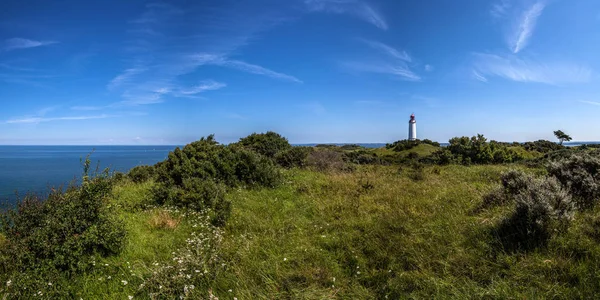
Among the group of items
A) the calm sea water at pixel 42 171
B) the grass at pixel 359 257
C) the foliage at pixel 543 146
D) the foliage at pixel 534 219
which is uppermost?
the foliage at pixel 543 146

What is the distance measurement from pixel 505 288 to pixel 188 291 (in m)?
4.33

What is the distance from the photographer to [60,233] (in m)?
5.57

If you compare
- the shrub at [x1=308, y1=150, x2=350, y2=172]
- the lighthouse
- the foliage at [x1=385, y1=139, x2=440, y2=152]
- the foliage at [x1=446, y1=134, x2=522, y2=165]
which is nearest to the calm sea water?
the shrub at [x1=308, y1=150, x2=350, y2=172]

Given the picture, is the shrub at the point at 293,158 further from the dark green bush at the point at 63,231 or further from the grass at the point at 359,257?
the dark green bush at the point at 63,231

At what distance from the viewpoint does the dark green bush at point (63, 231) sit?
16.8 feet

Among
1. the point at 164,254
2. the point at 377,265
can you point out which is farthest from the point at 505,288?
the point at 164,254

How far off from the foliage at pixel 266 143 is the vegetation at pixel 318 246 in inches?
508

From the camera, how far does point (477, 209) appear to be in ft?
23.5

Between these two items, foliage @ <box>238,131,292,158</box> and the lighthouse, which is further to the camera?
the lighthouse

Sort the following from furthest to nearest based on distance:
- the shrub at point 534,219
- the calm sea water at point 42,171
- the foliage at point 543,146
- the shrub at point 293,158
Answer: the foliage at point 543,146 < the calm sea water at point 42,171 < the shrub at point 293,158 < the shrub at point 534,219

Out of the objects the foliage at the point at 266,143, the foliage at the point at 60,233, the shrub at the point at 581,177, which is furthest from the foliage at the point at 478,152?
the foliage at the point at 60,233

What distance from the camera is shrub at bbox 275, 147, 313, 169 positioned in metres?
18.7

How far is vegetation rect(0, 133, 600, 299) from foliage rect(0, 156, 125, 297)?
0.9 inches

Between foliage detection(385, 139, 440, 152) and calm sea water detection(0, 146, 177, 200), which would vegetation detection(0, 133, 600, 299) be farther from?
foliage detection(385, 139, 440, 152)
